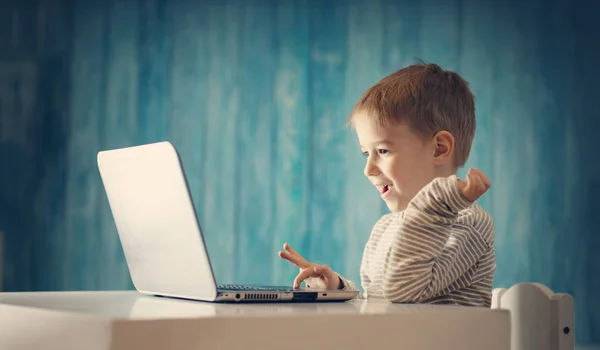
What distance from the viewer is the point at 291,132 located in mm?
3068

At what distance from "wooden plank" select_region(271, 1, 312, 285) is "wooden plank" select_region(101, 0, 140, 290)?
0.60 meters

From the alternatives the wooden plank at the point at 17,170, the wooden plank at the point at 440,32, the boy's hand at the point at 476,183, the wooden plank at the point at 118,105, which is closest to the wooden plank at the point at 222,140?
the wooden plank at the point at 118,105

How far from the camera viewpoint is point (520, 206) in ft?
10.4

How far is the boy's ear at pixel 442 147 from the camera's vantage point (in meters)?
1.25

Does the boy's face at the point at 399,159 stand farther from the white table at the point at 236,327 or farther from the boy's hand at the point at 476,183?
the white table at the point at 236,327

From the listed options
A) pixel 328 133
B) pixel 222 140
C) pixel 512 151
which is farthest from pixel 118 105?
pixel 512 151

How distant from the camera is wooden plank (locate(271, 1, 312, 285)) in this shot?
3.02 meters

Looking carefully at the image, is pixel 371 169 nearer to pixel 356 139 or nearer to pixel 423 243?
pixel 423 243

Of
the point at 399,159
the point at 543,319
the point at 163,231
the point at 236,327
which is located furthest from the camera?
the point at 399,159

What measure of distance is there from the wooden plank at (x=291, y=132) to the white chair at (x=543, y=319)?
1898 millimetres

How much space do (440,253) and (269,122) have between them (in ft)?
6.99

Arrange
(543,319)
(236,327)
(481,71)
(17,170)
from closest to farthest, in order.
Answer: (236,327) → (543,319) → (17,170) → (481,71)

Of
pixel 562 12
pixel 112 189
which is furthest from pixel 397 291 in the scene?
pixel 562 12

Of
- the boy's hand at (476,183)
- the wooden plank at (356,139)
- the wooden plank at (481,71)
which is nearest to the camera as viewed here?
the boy's hand at (476,183)
